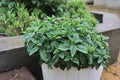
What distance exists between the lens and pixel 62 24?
7.30 ft

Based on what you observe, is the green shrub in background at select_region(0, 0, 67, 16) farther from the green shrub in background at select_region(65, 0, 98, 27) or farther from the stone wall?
the stone wall

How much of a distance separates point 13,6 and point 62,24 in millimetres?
1385

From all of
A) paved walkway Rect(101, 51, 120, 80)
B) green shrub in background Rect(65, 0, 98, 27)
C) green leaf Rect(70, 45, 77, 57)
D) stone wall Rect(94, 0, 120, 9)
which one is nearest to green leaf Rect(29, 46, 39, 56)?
green leaf Rect(70, 45, 77, 57)

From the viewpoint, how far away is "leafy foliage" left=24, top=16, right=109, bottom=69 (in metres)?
1.96

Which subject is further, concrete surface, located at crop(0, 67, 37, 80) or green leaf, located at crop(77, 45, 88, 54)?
concrete surface, located at crop(0, 67, 37, 80)

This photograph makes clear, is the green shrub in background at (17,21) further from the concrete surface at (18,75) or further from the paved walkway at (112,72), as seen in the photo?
the paved walkway at (112,72)

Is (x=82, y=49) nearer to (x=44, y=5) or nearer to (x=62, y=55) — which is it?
(x=62, y=55)

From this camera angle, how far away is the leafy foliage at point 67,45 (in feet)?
6.42

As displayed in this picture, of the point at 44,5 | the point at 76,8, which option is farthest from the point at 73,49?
the point at 76,8

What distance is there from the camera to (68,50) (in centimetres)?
197

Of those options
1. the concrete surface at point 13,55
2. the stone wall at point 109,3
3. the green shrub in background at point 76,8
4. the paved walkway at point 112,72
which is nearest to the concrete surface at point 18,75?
the concrete surface at point 13,55

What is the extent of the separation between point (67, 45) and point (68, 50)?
0.15 ft

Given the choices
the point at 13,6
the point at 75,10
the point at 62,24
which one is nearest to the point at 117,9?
the point at 75,10

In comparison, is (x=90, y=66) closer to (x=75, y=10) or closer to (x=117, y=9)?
(x=75, y=10)
